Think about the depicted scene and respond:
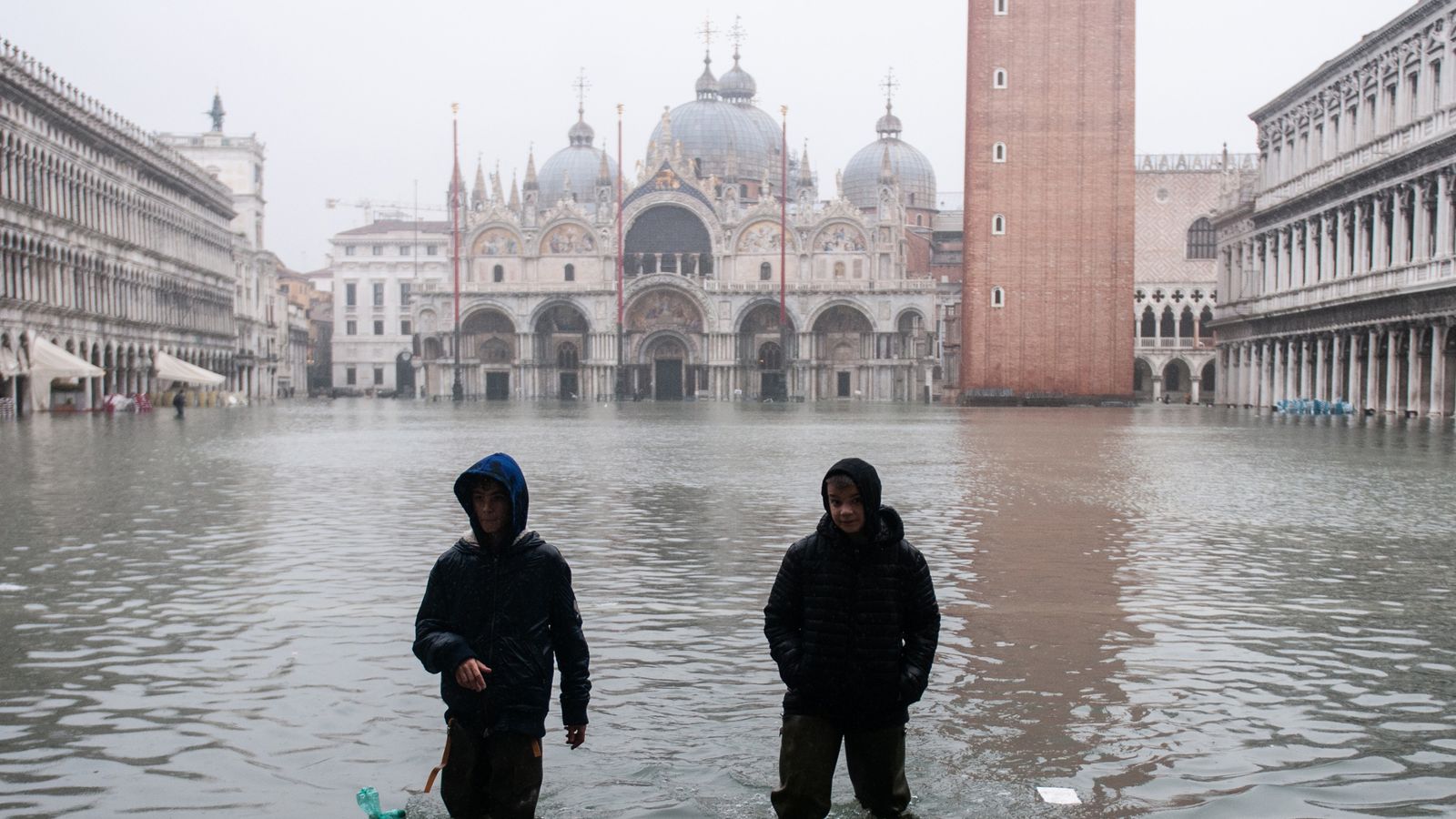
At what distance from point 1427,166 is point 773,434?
2054 centimetres

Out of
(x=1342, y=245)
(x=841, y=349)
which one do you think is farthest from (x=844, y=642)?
(x=841, y=349)

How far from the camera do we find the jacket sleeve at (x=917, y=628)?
15.3 ft

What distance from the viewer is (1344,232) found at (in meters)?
49.0

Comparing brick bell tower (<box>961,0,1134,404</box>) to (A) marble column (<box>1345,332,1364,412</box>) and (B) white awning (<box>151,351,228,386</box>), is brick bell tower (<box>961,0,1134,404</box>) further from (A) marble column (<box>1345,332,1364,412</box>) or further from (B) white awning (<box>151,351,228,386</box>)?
(B) white awning (<box>151,351,228,386</box>)

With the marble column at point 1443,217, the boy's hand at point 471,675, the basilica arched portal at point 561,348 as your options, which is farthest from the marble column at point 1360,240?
the basilica arched portal at point 561,348

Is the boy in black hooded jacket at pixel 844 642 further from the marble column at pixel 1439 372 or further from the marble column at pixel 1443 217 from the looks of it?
the marble column at pixel 1439 372

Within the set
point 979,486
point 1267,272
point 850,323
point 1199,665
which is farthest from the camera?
point 850,323

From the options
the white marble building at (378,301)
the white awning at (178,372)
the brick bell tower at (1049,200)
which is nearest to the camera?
the white awning at (178,372)

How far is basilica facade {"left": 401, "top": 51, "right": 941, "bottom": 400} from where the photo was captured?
89.1 metres

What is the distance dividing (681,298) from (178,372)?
127ft

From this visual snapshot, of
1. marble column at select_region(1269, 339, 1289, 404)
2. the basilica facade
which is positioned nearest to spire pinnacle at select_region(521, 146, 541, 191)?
the basilica facade

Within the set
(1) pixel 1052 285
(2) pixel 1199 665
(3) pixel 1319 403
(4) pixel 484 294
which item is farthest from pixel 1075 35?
(2) pixel 1199 665

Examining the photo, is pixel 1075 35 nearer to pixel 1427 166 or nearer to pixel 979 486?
pixel 1427 166

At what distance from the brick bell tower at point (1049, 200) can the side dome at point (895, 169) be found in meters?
43.9
